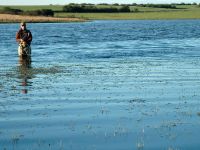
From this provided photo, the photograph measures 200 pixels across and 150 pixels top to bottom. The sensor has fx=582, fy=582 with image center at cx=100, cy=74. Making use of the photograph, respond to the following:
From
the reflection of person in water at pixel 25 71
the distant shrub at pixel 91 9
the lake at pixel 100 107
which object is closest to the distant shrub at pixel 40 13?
the distant shrub at pixel 91 9

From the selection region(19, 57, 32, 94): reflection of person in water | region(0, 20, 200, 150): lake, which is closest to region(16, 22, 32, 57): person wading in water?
region(19, 57, 32, 94): reflection of person in water

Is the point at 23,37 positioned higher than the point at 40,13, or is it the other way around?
the point at 23,37

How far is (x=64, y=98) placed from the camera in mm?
18453

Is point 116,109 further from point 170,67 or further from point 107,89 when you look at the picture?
point 170,67

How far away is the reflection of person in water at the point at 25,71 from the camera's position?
2208cm

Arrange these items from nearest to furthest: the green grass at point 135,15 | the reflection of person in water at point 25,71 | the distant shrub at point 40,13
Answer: the reflection of person in water at point 25,71
the distant shrub at point 40,13
the green grass at point 135,15

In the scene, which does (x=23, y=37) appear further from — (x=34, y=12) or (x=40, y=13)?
(x=40, y=13)

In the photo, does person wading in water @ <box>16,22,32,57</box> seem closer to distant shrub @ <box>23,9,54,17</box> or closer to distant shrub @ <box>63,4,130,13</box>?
distant shrub @ <box>23,9,54,17</box>

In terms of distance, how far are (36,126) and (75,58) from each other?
23.0 meters

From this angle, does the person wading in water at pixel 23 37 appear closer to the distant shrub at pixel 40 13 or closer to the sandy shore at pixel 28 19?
the sandy shore at pixel 28 19

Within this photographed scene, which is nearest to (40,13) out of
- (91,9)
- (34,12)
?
(34,12)

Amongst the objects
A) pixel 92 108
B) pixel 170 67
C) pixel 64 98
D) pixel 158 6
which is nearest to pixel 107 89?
pixel 64 98

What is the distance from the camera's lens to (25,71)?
89.9 ft

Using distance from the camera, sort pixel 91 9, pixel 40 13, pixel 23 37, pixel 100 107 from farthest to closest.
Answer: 1. pixel 91 9
2. pixel 40 13
3. pixel 23 37
4. pixel 100 107
